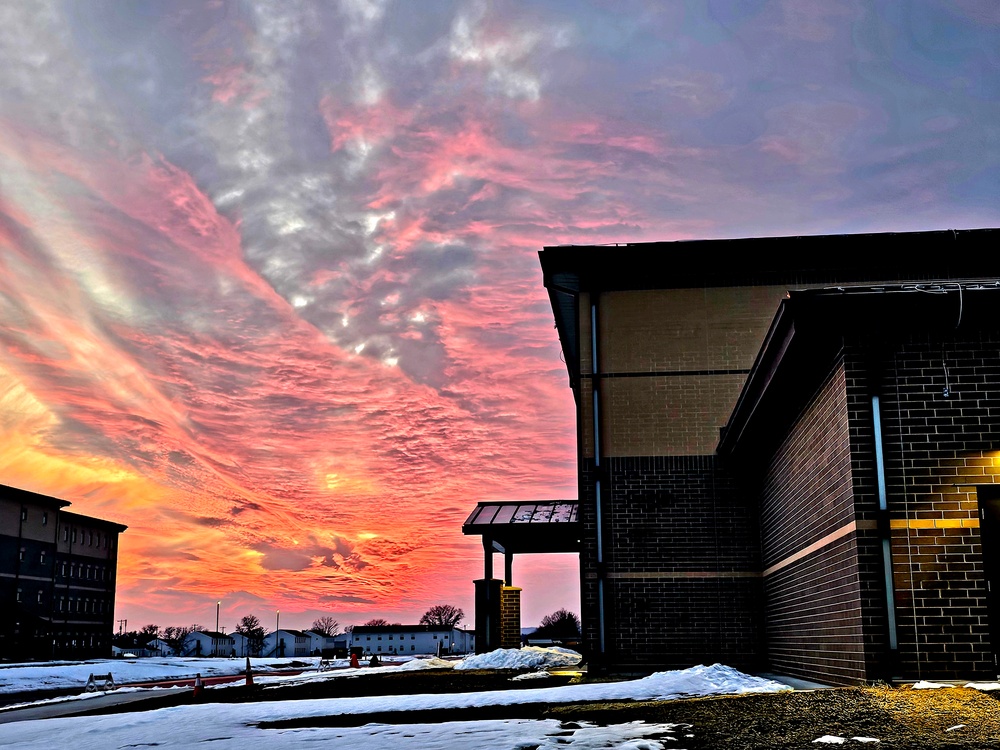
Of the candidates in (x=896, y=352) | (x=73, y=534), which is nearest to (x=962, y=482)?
(x=896, y=352)

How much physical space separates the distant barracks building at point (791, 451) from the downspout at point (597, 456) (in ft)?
0.12

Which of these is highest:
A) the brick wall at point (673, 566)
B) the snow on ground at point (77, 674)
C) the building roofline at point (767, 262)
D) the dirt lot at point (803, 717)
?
the building roofline at point (767, 262)

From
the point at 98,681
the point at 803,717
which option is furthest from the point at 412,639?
the point at 803,717

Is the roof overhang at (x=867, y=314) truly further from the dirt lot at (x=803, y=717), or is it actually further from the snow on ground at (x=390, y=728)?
the snow on ground at (x=390, y=728)

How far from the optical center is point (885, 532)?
10531mm

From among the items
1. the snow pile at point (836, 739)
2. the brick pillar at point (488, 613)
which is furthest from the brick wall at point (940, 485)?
the brick pillar at point (488, 613)

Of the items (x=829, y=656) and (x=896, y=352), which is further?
(x=829, y=656)

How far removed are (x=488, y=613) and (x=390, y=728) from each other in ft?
64.8

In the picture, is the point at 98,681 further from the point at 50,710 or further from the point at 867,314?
the point at 867,314

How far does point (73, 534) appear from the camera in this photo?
7500cm

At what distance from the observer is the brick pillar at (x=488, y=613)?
2945 centimetres

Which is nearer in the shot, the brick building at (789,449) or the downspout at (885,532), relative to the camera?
the downspout at (885,532)

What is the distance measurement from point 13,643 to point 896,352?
65878mm

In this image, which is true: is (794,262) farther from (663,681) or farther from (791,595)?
(663,681)
